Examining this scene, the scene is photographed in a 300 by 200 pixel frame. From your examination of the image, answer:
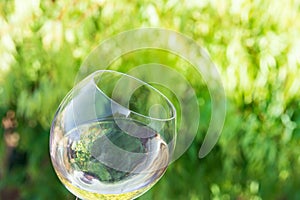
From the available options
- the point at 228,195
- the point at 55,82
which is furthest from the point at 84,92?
the point at 228,195

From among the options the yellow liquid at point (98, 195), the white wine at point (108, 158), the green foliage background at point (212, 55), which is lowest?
the green foliage background at point (212, 55)

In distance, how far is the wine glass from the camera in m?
1.02

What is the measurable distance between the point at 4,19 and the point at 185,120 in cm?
82

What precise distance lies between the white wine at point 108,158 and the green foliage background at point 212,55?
1.34 metres

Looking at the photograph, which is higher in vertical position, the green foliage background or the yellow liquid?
the yellow liquid

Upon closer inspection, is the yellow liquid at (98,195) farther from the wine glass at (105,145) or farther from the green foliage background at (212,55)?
the green foliage background at (212,55)

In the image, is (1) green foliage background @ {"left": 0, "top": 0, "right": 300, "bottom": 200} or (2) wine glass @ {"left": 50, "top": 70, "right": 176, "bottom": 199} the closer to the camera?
(2) wine glass @ {"left": 50, "top": 70, "right": 176, "bottom": 199}

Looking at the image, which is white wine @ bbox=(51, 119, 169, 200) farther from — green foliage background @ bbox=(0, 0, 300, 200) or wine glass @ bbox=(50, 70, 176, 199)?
green foliage background @ bbox=(0, 0, 300, 200)

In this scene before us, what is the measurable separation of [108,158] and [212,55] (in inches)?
56.4

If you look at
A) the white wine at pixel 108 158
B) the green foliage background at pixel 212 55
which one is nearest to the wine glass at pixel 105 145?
the white wine at pixel 108 158

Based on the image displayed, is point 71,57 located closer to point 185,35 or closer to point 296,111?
point 185,35

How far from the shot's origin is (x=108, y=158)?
1.02 meters

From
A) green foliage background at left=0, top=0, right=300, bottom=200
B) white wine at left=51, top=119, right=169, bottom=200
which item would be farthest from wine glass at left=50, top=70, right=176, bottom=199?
green foliage background at left=0, top=0, right=300, bottom=200

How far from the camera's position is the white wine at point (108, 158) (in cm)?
102
